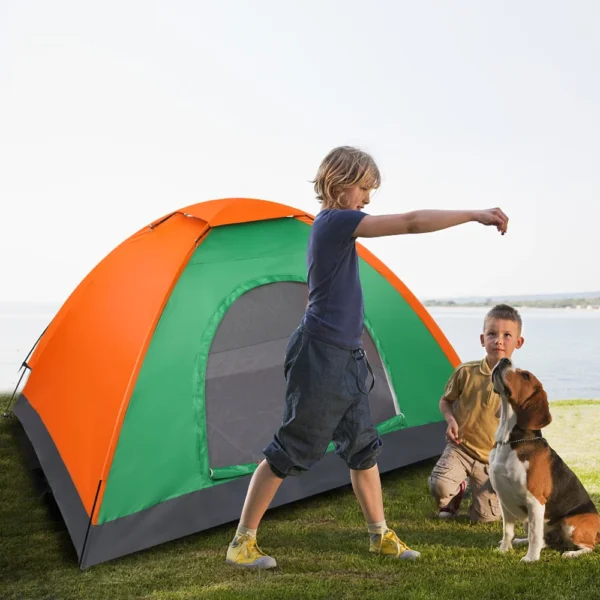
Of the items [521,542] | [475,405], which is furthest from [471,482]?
[521,542]

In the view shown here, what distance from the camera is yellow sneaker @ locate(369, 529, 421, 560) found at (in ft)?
8.98

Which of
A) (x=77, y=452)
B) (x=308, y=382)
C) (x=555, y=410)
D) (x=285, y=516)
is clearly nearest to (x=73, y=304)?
(x=77, y=452)

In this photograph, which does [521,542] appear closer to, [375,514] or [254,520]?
[375,514]

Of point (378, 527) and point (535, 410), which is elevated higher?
point (535, 410)

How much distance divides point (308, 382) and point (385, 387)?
4.52 ft

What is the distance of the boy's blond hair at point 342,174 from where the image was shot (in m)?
2.53

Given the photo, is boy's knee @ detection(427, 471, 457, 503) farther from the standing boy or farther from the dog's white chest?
the standing boy

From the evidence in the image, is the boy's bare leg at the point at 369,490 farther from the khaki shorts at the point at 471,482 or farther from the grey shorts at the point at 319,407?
the khaki shorts at the point at 471,482

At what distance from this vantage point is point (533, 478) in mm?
2588

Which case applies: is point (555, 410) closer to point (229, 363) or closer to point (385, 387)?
point (385, 387)

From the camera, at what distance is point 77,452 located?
329 cm

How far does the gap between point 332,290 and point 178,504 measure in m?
1.16

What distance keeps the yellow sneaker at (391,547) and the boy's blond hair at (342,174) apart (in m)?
1.19

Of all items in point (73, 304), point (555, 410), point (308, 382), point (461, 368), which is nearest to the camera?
point (308, 382)
